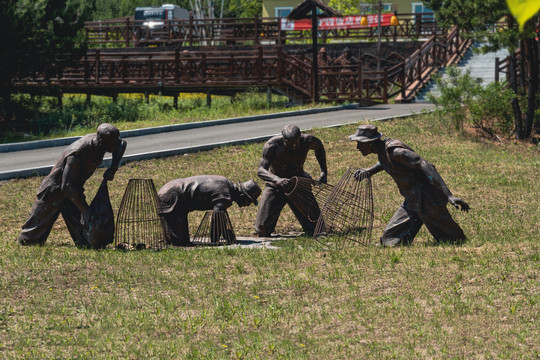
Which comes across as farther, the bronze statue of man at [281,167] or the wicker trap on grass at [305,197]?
the wicker trap on grass at [305,197]

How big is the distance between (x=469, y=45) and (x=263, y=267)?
27542 mm

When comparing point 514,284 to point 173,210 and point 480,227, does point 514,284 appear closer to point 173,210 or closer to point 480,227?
point 480,227

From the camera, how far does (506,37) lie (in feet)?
62.6

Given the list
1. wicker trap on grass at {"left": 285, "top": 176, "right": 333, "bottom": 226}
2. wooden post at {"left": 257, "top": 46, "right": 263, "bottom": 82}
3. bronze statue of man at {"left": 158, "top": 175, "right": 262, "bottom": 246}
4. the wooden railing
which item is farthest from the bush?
the wooden railing

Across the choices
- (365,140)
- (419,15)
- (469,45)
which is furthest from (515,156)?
(419,15)

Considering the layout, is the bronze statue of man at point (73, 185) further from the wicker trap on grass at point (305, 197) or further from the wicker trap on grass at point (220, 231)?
the wicker trap on grass at point (305, 197)

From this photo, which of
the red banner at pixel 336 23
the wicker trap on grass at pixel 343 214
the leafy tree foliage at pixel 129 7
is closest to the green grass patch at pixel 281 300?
the wicker trap on grass at pixel 343 214

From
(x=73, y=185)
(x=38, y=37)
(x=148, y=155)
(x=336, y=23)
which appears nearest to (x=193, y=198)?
(x=73, y=185)

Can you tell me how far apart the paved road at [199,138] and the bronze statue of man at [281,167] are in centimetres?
642

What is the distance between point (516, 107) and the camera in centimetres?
2023

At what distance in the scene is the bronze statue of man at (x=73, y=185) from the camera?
31.7ft

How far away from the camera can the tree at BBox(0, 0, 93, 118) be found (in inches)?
912

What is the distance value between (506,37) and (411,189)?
11113 millimetres

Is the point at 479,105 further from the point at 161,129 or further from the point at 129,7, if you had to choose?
the point at 129,7
